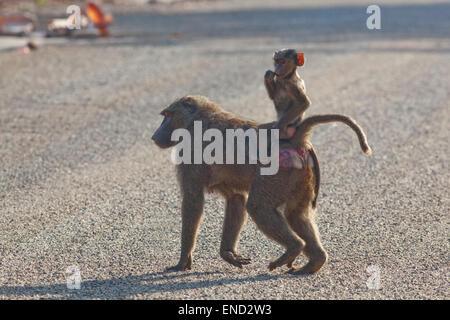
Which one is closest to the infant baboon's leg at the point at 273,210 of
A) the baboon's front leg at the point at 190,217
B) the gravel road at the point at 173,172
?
the gravel road at the point at 173,172

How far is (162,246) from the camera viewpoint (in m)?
5.79

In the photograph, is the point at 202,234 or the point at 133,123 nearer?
the point at 202,234

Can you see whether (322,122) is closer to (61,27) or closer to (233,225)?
(233,225)

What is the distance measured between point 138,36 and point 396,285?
12820mm

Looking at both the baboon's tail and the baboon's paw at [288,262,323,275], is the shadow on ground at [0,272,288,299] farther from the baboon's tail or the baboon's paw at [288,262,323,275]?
the baboon's tail

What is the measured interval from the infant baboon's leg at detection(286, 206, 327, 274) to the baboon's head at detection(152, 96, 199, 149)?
0.94m

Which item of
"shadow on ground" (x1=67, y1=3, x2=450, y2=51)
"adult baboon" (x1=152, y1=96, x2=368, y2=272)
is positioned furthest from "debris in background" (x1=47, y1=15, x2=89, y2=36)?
"adult baboon" (x1=152, y1=96, x2=368, y2=272)

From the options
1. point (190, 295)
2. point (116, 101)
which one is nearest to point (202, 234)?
point (190, 295)

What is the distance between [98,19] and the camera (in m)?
16.9

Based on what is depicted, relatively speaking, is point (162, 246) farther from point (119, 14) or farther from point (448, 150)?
point (119, 14)

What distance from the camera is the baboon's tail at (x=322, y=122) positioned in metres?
4.75

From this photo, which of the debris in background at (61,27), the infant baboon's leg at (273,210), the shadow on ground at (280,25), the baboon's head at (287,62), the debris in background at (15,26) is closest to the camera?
the baboon's head at (287,62)

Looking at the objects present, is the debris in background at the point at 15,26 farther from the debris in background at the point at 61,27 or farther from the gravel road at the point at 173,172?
the gravel road at the point at 173,172
